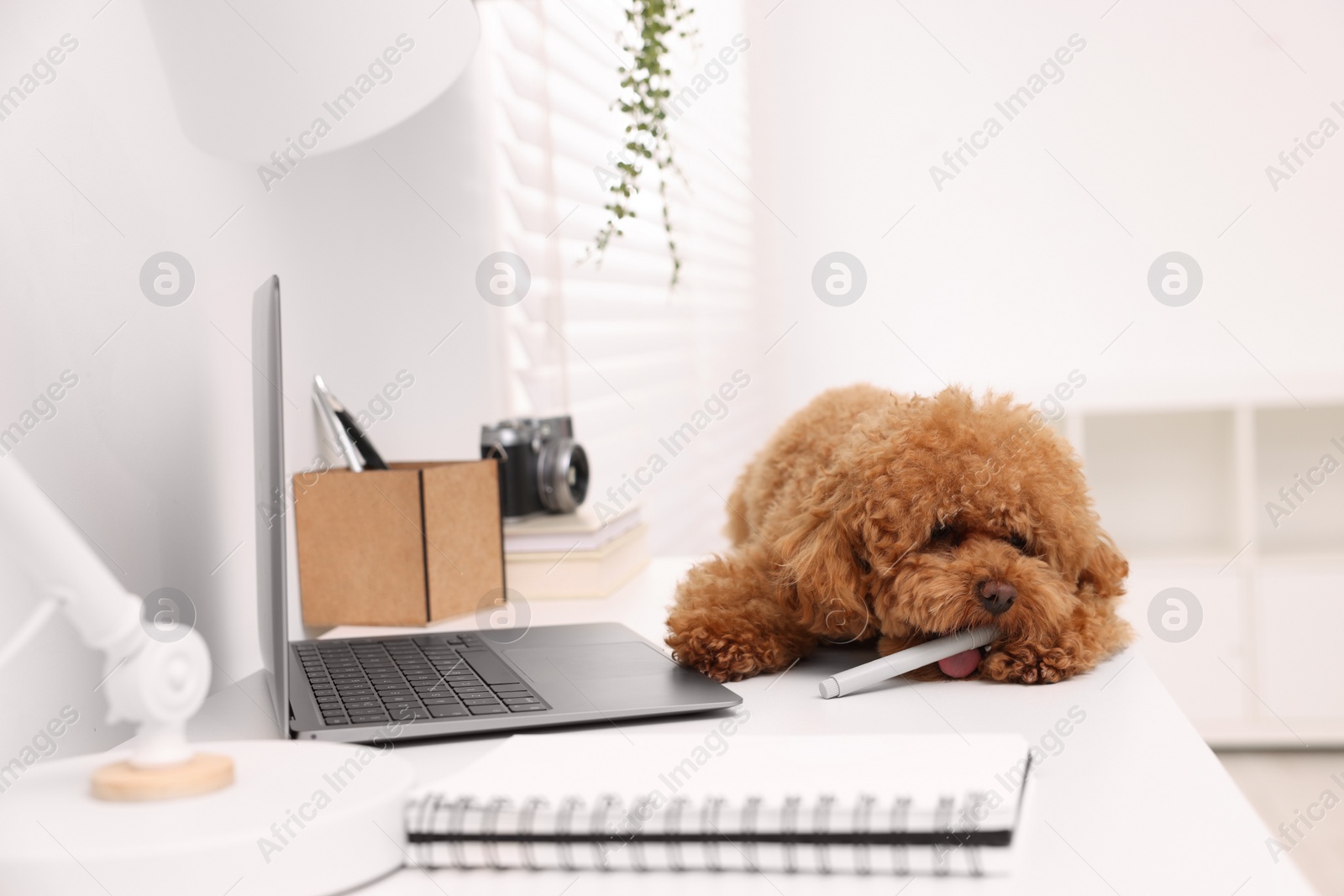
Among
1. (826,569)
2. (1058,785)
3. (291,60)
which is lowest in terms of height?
(1058,785)

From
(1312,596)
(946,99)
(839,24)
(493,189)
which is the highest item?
(839,24)

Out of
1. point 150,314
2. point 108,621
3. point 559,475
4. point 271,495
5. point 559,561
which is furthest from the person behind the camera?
point 559,475

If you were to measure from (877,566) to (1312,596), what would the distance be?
2.36 m

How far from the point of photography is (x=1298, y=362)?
3.13m

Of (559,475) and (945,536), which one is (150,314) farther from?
(945,536)

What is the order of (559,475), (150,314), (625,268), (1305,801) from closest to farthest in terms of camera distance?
(150,314)
(559,475)
(625,268)
(1305,801)

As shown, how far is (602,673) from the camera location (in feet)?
3.20

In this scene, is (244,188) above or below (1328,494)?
above

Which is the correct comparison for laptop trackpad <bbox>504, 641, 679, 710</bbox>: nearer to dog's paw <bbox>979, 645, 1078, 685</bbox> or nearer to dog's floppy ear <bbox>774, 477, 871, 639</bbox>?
dog's floppy ear <bbox>774, 477, 871, 639</bbox>

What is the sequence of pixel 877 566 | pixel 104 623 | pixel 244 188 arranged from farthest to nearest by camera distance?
pixel 244 188
pixel 877 566
pixel 104 623

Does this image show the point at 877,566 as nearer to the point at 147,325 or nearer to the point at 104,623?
the point at 104,623

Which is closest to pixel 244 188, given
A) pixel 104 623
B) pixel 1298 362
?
pixel 104 623

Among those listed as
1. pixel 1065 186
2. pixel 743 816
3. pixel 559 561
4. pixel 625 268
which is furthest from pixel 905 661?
pixel 1065 186

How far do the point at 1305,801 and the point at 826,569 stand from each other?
2.20m
